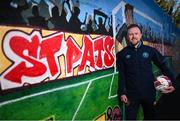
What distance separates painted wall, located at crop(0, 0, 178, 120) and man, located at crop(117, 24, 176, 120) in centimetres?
38

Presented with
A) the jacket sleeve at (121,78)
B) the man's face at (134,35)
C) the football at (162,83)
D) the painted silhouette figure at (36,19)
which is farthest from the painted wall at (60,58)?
the football at (162,83)

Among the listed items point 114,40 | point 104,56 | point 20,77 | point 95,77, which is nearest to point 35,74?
point 20,77

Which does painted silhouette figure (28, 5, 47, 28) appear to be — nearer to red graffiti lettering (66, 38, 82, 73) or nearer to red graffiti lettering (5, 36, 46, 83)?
red graffiti lettering (5, 36, 46, 83)

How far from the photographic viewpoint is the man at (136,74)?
5.12 metres

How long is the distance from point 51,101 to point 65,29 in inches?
39.8

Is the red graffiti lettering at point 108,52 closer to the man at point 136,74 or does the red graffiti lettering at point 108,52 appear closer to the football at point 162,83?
the man at point 136,74

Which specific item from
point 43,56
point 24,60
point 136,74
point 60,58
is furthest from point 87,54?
point 24,60

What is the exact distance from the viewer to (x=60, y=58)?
4094mm

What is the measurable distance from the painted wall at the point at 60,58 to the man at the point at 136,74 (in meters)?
0.38

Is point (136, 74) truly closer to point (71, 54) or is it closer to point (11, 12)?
point (71, 54)

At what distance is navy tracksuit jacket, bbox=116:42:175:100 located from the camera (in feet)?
16.8

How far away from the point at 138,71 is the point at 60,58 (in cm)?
157

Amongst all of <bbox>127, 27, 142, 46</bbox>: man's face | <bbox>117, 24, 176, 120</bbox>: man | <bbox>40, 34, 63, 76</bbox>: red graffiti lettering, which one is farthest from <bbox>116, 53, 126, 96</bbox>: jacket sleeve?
<bbox>40, 34, 63, 76</bbox>: red graffiti lettering

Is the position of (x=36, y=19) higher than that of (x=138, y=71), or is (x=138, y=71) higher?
(x=36, y=19)
